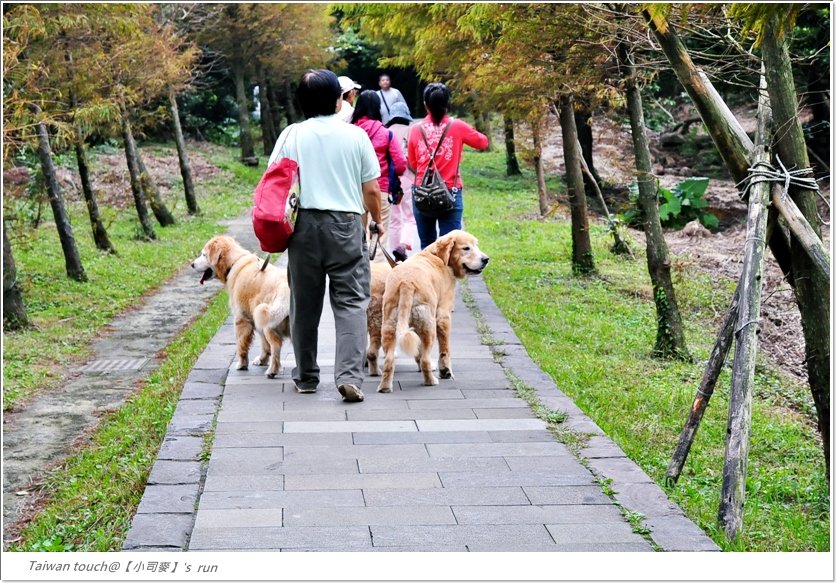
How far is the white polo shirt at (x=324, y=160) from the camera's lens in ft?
21.5

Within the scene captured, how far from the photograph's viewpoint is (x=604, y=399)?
24.8 feet

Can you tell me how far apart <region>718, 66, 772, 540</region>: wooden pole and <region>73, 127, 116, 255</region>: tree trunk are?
1178 centimetres

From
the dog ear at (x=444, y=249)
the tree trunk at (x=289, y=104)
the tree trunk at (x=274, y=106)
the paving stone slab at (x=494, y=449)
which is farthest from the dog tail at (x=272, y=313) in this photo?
the tree trunk at (x=289, y=104)

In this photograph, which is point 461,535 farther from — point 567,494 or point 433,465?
point 433,465

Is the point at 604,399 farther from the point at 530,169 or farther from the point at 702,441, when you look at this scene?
the point at 530,169

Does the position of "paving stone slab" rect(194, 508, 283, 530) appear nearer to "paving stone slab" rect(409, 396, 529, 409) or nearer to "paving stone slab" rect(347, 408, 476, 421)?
"paving stone slab" rect(347, 408, 476, 421)

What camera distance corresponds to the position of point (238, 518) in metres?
4.55

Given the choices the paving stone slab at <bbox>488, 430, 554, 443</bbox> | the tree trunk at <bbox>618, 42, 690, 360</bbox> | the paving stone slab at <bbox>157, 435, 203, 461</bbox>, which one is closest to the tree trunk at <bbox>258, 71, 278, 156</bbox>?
the tree trunk at <bbox>618, 42, 690, 360</bbox>

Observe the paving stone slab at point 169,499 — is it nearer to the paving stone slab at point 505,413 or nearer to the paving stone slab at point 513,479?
the paving stone slab at point 513,479

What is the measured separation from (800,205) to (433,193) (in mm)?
4254

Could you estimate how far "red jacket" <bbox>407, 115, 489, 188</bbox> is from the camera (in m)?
9.30

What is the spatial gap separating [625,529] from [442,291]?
329 centimetres

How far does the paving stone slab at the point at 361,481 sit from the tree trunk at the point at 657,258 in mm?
4869

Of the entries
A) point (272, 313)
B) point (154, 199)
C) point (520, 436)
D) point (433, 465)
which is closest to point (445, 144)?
point (272, 313)
